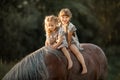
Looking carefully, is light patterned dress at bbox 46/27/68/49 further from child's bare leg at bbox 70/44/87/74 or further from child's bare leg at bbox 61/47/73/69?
child's bare leg at bbox 70/44/87/74

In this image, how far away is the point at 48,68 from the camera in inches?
383

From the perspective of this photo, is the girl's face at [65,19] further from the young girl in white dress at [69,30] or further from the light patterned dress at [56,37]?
the light patterned dress at [56,37]

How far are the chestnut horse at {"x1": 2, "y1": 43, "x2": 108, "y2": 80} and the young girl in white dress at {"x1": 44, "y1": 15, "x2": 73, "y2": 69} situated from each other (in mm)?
90

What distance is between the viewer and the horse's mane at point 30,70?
9.38m

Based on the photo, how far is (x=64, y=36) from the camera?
1020cm

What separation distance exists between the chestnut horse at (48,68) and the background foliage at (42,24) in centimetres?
1340

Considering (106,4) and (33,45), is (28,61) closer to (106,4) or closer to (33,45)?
(33,45)

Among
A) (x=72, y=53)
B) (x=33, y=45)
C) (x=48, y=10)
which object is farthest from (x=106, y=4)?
(x=72, y=53)

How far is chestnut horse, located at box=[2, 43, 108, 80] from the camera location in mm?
9445

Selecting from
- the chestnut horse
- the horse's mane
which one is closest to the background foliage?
the chestnut horse

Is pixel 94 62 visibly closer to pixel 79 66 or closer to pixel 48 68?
pixel 79 66

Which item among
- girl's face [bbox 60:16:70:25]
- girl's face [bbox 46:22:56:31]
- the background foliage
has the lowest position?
the background foliage

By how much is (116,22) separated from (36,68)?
77.6 feet

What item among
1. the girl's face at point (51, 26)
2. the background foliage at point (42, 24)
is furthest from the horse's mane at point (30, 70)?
the background foliage at point (42, 24)
